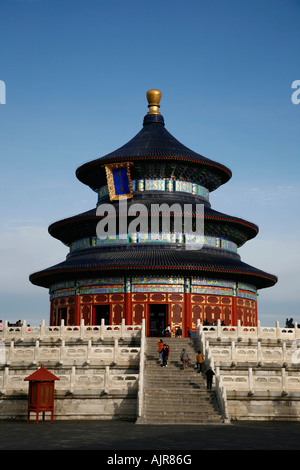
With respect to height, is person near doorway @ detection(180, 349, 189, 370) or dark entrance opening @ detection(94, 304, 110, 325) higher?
dark entrance opening @ detection(94, 304, 110, 325)

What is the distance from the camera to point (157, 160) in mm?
51188

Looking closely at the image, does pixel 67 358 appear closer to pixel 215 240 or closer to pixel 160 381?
pixel 160 381

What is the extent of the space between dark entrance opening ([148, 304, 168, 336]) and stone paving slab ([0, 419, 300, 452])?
20742mm

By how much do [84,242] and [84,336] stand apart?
61.5 ft

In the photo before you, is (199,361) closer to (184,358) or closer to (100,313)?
(184,358)

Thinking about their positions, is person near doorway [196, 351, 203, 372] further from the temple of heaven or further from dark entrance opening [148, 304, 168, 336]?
dark entrance opening [148, 304, 168, 336]

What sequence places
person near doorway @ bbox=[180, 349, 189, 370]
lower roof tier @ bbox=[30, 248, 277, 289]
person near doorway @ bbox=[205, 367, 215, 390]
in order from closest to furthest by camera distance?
person near doorway @ bbox=[205, 367, 215, 390]
person near doorway @ bbox=[180, 349, 189, 370]
lower roof tier @ bbox=[30, 248, 277, 289]

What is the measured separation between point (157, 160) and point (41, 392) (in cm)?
2888

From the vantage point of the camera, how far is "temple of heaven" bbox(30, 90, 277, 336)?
151 ft

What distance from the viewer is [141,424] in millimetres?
24188

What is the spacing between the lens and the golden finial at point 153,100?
2276 inches

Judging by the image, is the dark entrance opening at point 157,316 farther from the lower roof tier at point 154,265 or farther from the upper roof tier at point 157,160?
the upper roof tier at point 157,160

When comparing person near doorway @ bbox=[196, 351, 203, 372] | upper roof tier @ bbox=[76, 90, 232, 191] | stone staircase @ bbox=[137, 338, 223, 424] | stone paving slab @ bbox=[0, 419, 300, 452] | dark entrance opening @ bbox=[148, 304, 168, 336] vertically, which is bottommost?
stone paving slab @ bbox=[0, 419, 300, 452]

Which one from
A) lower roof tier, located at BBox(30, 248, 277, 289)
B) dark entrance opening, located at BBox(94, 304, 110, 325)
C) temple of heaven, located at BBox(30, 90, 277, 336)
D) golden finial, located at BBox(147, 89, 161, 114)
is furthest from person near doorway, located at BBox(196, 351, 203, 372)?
golden finial, located at BBox(147, 89, 161, 114)
